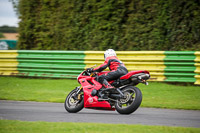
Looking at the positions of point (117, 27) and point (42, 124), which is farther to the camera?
point (117, 27)

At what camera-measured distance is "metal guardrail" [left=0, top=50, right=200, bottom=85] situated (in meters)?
11.4

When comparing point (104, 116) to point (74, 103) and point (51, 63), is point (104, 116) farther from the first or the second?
point (51, 63)

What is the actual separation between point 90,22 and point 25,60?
3389mm

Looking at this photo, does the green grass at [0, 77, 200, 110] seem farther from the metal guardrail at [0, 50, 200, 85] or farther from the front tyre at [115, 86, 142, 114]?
the front tyre at [115, 86, 142, 114]

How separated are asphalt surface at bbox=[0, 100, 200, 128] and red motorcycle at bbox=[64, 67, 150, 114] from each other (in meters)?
0.20

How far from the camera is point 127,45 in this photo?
13.9 m

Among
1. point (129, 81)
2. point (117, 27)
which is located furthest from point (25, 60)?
point (129, 81)

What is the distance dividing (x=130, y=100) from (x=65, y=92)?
4.16 metres

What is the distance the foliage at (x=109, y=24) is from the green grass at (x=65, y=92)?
7.55ft

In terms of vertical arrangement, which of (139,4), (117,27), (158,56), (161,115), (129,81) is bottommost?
(161,115)

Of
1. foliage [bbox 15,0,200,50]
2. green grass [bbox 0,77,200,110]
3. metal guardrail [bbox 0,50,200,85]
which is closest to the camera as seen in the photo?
green grass [bbox 0,77,200,110]

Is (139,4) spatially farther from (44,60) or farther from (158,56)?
(44,60)

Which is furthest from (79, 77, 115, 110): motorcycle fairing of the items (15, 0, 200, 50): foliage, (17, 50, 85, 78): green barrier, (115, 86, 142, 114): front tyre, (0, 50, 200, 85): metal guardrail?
(15, 0, 200, 50): foliage

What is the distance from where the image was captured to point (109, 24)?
14.2 m
